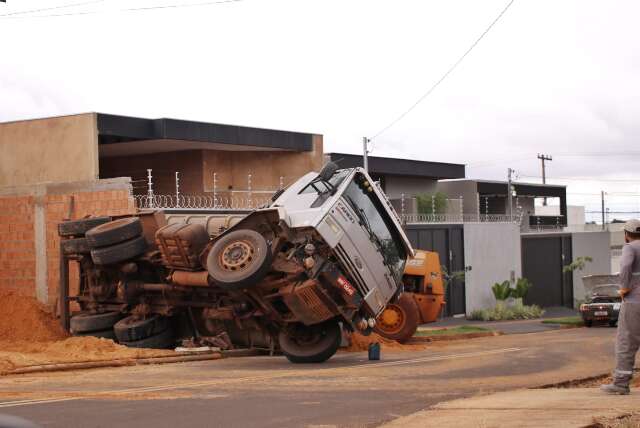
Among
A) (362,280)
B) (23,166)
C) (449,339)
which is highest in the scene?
(23,166)

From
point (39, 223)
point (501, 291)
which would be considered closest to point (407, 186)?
point (501, 291)

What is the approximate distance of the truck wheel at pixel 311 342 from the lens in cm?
1727

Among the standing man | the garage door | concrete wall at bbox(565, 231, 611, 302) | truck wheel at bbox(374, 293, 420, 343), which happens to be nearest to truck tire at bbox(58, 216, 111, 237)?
truck wheel at bbox(374, 293, 420, 343)

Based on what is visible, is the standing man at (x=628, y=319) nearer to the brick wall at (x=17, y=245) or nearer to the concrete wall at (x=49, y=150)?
the brick wall at (x=17, y=245)

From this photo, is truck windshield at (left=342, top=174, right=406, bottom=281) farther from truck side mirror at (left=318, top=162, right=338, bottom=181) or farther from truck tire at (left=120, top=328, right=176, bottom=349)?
truck tire at (left=120, top=328, right=176, bottom=349)

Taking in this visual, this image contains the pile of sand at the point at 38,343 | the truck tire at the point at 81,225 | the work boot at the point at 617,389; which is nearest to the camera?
the work boot at the point at 617,389

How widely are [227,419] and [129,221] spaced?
32.0 ft

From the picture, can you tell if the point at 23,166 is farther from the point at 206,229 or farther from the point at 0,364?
the point at 0,364

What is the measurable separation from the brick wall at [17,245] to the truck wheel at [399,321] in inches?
335

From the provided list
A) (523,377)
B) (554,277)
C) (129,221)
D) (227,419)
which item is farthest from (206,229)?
(554,277)

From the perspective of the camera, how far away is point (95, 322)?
19.0 meters

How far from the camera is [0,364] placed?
49.2 ft

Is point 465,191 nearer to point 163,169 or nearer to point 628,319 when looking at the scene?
point 163,169

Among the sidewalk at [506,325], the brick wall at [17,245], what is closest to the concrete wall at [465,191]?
the sidewalk at [506,325]
